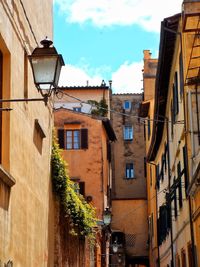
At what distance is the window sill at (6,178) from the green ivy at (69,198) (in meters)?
6.48

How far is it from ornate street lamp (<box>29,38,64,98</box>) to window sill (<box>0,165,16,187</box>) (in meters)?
1.93

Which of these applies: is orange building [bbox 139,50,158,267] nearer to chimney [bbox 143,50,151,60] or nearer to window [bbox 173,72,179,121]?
chimney [bbox 143,50,151,60]

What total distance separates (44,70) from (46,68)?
4cm

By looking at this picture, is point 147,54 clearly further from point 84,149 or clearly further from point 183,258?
point 183,258

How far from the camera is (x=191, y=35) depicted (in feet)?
62.3

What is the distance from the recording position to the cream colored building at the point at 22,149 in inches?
413

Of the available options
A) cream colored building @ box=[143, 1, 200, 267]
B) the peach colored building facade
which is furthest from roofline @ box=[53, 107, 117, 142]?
cream colored building @ box=[143, 1, 200, 267]

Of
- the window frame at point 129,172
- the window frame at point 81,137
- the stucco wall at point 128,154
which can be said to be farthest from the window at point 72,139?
the window frame at point 129,172

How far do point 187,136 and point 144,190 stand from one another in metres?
36.1

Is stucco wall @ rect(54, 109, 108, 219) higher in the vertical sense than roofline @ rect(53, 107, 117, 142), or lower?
lower

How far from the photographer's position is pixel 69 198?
19.1 meters

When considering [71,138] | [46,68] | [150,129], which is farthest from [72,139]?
[46,68]

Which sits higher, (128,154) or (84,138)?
(128,154)

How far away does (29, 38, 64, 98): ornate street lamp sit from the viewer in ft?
26.5
